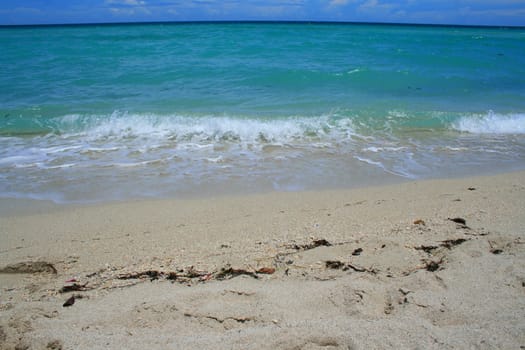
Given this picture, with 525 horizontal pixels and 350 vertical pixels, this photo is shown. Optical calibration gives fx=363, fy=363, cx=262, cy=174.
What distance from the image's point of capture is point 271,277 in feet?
8.49

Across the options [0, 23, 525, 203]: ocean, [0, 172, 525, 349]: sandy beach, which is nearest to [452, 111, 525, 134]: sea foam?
[0, 23, 525, 203]: ocean

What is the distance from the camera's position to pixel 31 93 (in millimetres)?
11305

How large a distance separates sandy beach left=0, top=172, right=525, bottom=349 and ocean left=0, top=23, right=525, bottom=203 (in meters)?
1.11

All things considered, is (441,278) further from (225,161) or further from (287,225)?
(225,161)

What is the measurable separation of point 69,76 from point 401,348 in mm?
14812

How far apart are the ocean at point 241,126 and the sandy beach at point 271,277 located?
1.11m

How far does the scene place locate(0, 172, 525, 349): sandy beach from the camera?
202cm

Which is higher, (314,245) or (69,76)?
(69,76)

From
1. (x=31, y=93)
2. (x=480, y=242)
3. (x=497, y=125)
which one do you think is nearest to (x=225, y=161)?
(x=480, y=242)

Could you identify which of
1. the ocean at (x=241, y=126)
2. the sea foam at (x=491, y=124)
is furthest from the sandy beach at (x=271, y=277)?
the sea foam at (x=491, y=124)

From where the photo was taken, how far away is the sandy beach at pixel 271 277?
2023mm

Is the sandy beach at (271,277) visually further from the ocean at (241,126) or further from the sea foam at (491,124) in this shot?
the sea foam at (491,124)

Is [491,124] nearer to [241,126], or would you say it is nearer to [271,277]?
[241,126]

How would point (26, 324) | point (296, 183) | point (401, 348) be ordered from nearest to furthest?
1. point (401, 348)
2. point (26, 324)
3. point (296, 183)
